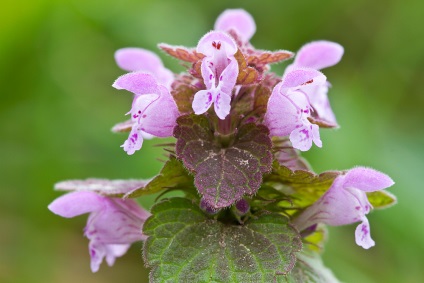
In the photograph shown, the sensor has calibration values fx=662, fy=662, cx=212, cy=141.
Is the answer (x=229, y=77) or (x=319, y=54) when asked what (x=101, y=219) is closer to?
(x=229, y=77)

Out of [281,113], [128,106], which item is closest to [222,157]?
[281,113]

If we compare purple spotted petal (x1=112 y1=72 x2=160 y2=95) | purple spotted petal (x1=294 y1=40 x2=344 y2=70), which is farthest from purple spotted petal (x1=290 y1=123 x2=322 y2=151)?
purple spotted petal (x1=294 y1=40 x2=344 y2=70)

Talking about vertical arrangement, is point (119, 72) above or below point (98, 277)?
above

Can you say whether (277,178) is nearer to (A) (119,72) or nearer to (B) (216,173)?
(B) (216,173)

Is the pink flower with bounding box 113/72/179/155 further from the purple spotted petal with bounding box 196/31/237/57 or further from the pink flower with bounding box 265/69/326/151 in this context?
the pink flower with bounding box 265/69/326/151

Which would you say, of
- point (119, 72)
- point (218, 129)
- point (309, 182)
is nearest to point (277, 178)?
point (309, 182)

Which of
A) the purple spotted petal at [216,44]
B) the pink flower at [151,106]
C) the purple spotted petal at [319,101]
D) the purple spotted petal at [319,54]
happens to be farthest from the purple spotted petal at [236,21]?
the pink flower at [151,106]
